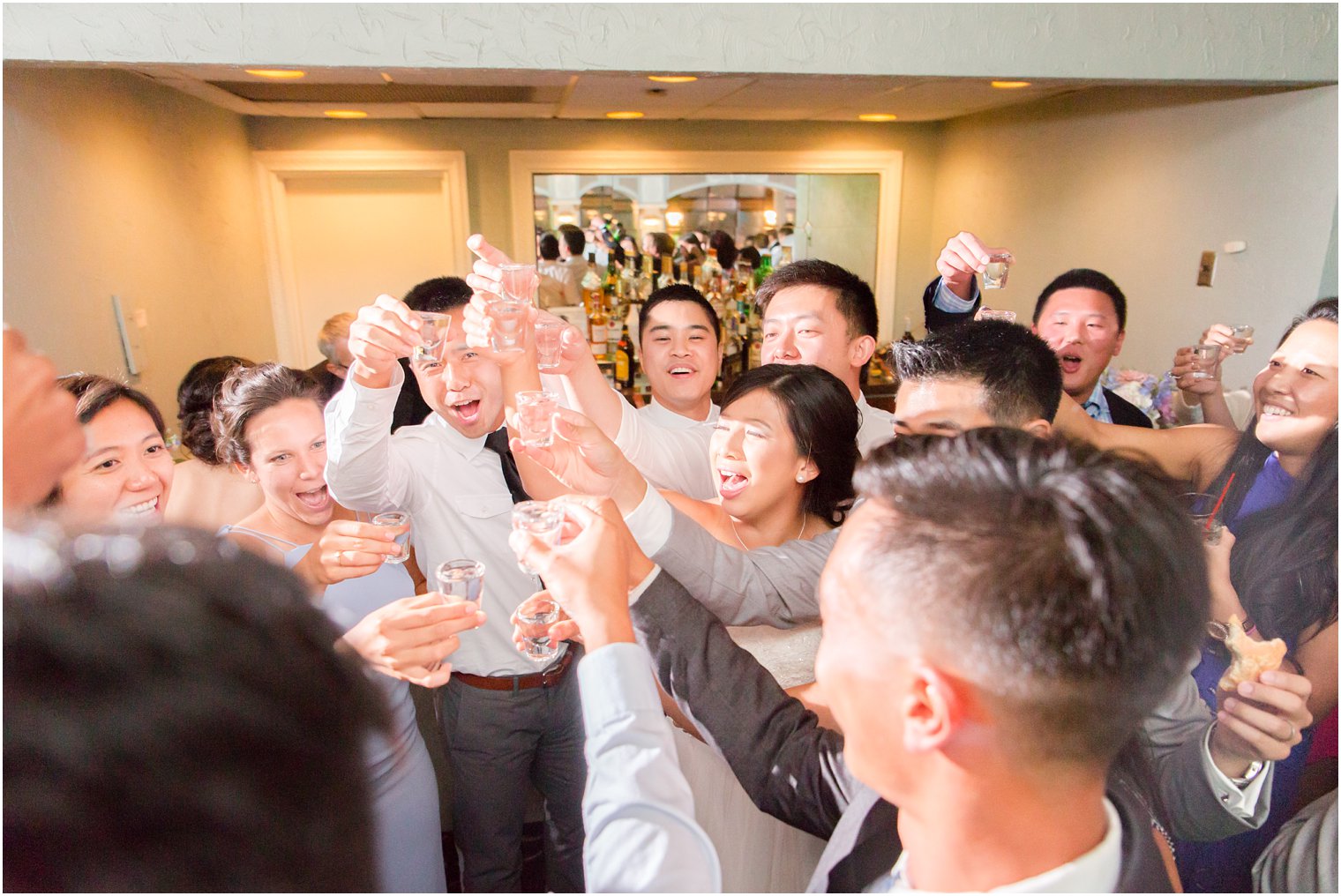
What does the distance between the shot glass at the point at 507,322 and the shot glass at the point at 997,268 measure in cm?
112

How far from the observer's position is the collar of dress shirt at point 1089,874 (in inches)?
28.2

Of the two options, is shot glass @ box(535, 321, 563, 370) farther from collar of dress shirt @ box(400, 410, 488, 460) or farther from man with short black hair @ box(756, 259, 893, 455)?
man with short black hair @ box(756, 259, 893, 455)

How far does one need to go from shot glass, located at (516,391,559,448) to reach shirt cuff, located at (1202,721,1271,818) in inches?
41.2

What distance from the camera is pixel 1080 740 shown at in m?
0.69

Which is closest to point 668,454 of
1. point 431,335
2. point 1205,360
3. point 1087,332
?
point 431,335

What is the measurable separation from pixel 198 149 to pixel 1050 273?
4.55m

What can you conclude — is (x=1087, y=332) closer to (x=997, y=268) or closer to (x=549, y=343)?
(x=997, y=268)

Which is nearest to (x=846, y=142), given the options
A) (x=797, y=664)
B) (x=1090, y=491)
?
(x=797, y=664)

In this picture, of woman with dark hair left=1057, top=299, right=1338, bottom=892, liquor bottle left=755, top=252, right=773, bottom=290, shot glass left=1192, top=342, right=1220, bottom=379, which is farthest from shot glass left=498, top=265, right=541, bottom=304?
liquor bottle left=755, top=252, right=773, bottom=290

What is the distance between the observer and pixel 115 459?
63.4 inches

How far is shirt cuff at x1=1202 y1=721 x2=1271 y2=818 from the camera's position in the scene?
3.35 ft

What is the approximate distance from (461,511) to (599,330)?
10.4ft

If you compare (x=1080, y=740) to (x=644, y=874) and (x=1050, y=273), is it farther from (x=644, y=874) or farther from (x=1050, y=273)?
(x=1050, y=273)

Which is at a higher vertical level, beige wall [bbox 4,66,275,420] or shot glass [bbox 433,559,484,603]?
beige wall [bbox 4,66,275,420]
